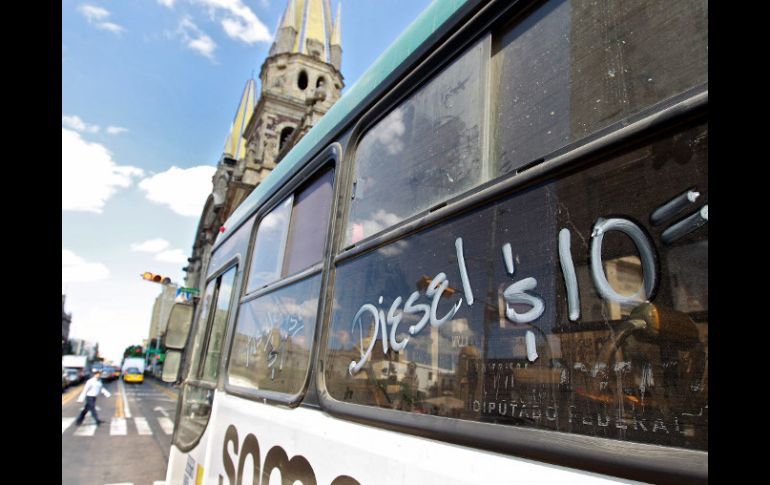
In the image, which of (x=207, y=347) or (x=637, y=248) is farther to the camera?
(x=207, y=347)

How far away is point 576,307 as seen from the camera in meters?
1.08

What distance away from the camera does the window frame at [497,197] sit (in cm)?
93

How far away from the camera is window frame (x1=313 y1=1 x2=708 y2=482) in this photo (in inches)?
36.8

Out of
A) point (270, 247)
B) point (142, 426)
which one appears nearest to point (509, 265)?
point (270, 247)

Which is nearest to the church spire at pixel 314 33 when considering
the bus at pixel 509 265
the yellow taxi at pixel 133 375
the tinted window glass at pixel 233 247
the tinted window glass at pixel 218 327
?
the yellow taxi at pixel 133 375

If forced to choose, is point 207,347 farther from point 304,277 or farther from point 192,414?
point 304,277

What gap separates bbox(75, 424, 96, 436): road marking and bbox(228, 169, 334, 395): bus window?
1146 centimetres

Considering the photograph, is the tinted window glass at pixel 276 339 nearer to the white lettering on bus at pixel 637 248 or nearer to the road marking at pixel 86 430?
the white lettering on bus at pixel 637 248

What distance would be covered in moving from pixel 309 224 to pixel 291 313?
45 cm

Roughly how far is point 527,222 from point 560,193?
0.35 feet

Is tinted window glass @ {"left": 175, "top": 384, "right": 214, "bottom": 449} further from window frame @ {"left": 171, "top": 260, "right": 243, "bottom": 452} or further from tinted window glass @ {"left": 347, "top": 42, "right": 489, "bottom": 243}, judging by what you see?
tinted window glass @ {"left": 347, "top": 42, "right": 489, "bottom": 243}

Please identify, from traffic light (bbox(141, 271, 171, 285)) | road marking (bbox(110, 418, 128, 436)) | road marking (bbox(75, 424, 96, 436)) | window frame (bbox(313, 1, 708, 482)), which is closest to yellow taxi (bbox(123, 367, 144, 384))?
road marking (bbox(110, 418, 128, 436))

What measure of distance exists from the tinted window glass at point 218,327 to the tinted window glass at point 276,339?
468 mm
